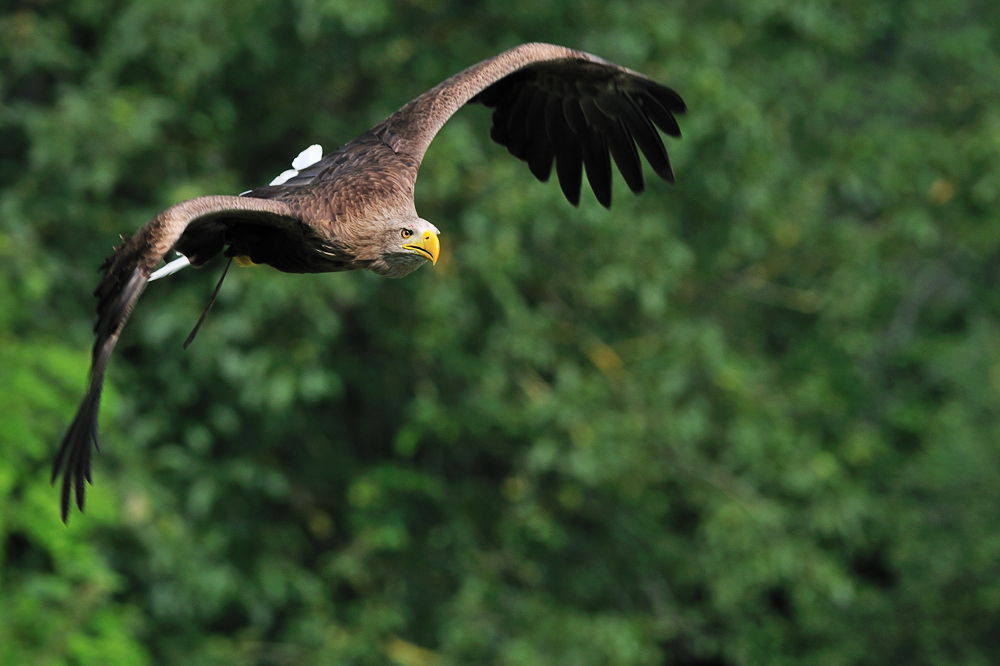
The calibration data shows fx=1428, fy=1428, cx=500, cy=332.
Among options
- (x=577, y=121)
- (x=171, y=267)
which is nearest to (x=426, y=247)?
(x=171, y=267)

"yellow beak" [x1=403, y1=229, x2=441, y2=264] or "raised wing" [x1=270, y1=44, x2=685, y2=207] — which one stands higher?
"raised wing" [x1=270, y1=44, x2=685, y2=207]

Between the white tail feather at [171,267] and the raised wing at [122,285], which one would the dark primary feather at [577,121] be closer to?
the white tail feather at [171,267]

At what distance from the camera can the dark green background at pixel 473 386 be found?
9.12 m

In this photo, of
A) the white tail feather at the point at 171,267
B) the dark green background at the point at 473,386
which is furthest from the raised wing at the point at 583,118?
the dark green background at the point at 473,386

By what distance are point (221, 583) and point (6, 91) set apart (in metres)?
3.88

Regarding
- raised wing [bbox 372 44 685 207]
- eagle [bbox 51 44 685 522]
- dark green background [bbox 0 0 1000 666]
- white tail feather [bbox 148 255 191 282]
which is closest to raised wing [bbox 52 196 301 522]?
eagle [bbox 51 44 685 522]

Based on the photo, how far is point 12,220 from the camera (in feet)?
29.8

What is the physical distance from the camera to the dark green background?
9125 mm

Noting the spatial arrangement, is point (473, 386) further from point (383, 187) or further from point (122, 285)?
point (122, 285)

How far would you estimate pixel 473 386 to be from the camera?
10.2 meters

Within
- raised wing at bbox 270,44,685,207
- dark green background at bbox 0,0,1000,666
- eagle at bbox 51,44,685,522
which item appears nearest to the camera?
eagle at bbox 51,44,685,522

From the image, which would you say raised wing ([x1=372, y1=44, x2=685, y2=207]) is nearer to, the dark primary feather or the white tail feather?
the dark primary feather

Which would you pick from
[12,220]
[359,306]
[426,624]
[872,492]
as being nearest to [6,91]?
[12,220]

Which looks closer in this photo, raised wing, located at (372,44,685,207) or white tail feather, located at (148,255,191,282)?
white tail feather, located at (148,255,191,282)
